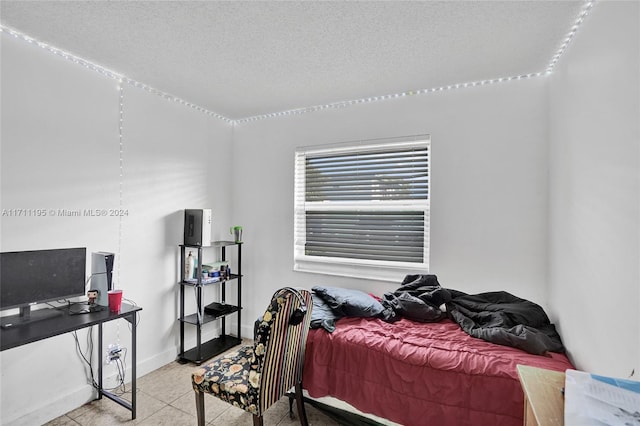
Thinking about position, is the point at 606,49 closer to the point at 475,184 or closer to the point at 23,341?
the point at 475,184

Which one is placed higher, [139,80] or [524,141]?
[139,80]

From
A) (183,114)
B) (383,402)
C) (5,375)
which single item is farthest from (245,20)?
(5,375)

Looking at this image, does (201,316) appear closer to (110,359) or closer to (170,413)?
(110,359)

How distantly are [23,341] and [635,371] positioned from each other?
2.81 m

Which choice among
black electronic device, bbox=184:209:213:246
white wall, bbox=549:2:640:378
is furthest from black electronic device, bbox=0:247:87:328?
white wall, bbox=549:2:640:378

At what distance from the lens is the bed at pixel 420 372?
5.46 feet

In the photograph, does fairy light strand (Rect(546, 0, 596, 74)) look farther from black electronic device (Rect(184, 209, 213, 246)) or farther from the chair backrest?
black electronic device (Rect(184, 209, 213, 246))

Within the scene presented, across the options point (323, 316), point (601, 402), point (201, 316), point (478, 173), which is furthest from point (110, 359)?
point (478, 173)

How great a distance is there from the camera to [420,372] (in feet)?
5.99

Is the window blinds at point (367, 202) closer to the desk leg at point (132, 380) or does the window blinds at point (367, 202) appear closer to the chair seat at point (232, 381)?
the chair seat at point (232, 381)

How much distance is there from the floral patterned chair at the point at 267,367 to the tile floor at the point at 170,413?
436 millimetres

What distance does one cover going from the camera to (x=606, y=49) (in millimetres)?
1441

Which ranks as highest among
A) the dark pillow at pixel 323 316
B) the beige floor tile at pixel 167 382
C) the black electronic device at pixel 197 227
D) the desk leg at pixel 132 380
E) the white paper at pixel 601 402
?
the black electronic device at pixel 197 227

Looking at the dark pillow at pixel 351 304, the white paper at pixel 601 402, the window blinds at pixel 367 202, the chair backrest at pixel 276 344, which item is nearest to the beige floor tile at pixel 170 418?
the chair backrest at pixel 276 344
